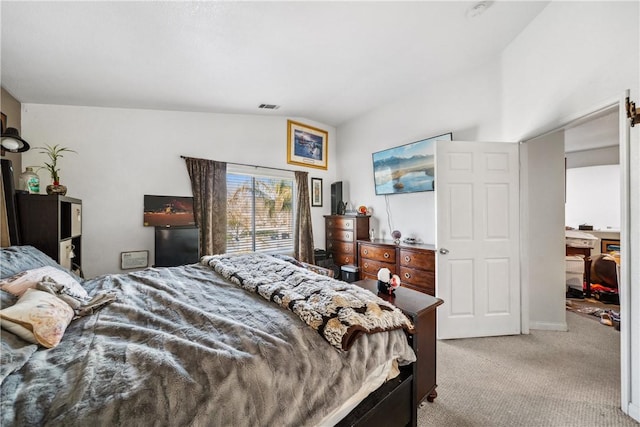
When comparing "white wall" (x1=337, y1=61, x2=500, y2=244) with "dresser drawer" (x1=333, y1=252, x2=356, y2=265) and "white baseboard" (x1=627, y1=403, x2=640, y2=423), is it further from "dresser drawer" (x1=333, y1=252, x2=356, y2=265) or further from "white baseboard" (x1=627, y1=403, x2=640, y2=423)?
"white baseboard" (x1=627, y1=403, x2=640, y2=423)

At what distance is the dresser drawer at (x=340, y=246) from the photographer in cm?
418

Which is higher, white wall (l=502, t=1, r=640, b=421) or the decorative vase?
white wall (l=502, t=1, r=640, b=421)

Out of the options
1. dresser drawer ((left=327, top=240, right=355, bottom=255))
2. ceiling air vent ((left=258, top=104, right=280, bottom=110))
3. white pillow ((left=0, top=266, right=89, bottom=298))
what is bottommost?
dresser drawer ((left=327, top=240, right=355, bottom=255))

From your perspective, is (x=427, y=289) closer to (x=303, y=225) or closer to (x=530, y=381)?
(x=530, y=381)

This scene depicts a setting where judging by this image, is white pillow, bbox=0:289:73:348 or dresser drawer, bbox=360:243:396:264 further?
dresser drawer, bbox=360:243:396:264

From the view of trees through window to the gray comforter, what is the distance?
2.71 meters

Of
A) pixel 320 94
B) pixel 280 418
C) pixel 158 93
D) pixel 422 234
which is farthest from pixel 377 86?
pixel 280 418

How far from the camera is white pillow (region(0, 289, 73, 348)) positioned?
3.22 ft

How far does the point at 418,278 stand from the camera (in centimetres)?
306

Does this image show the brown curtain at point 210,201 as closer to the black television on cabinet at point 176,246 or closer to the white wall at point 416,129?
the black television on cabinet at point 176,246

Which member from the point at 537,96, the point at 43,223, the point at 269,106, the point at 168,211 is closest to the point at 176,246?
the point at 168,211

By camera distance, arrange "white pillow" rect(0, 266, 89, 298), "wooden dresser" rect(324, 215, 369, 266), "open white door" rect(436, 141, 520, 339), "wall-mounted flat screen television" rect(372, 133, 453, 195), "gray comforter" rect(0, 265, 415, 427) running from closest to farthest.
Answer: "gray comforter" rect(0, 265, 415, 427), "white pillow" rect(0, 266, 89, 298), "open white door" rect(436, 141, 520, 339), "wall-mounted flat screen television" rect(372, 133, 453, 195), "wooden dresser" rect(324, 215, 369, 266)

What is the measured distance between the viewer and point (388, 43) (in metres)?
2.50

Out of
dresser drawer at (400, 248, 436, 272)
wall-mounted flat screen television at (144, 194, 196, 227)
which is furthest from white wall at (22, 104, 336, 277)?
dresser drawer at (400, 248, 436, 272)
